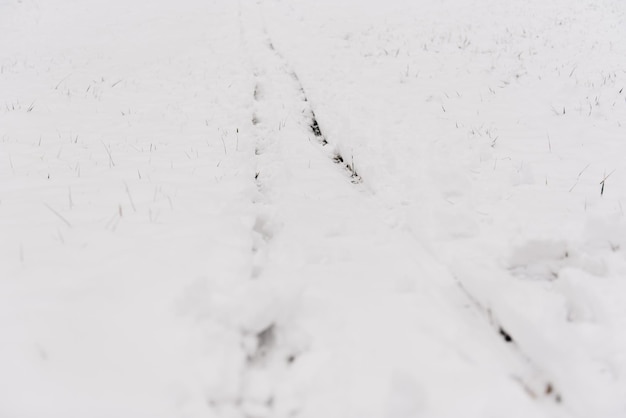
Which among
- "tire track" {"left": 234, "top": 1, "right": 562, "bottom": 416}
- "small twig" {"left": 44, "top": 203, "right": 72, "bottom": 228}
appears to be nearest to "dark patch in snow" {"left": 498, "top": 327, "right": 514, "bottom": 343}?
"tire track" {"left": 234, "top": 1, "right": 562, "bottom": 416}

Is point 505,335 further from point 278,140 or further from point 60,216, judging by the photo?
point 278,140

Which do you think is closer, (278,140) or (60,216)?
(60,216)

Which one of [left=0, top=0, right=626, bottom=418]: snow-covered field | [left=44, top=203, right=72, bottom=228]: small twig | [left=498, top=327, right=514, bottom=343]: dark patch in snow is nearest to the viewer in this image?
[left=0, top=0, right=626, bottom=418]: snow-covered field

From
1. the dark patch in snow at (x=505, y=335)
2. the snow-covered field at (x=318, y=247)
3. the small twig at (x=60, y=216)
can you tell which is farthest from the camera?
the small twig at (x=60, y=216)

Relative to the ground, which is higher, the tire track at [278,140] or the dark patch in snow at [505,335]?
the tire track at [278,140]

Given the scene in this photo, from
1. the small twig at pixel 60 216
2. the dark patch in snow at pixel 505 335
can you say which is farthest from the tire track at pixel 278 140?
the small twig at pixel 60 216

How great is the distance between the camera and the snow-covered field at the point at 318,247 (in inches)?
78.6

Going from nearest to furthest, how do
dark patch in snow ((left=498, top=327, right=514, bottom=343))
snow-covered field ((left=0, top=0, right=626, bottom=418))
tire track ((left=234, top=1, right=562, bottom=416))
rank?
1. snow-covered field ((left=0, top=0, right=626, bottom=418))
2. tire track ((left=234, top=1, right=562, bottom=416))
3. dark patch in snow ((left=498, top=327, right=514, bottom=343))

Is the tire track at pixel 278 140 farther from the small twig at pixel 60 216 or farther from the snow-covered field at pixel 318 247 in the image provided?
the small twig at pixel 60 216

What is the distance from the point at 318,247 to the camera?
3236 millimetres

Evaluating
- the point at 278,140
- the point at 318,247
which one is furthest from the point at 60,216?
the point at 278,140

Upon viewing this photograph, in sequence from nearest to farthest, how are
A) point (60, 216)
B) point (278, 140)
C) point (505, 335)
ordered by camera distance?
point (505, 335) < point (60, 216) < point (278, 140)

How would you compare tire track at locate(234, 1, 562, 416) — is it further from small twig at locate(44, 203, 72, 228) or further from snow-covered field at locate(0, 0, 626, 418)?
small twig at locate(44, 203, 72, 228)

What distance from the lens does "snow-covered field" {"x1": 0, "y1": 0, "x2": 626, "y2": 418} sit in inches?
78.6
